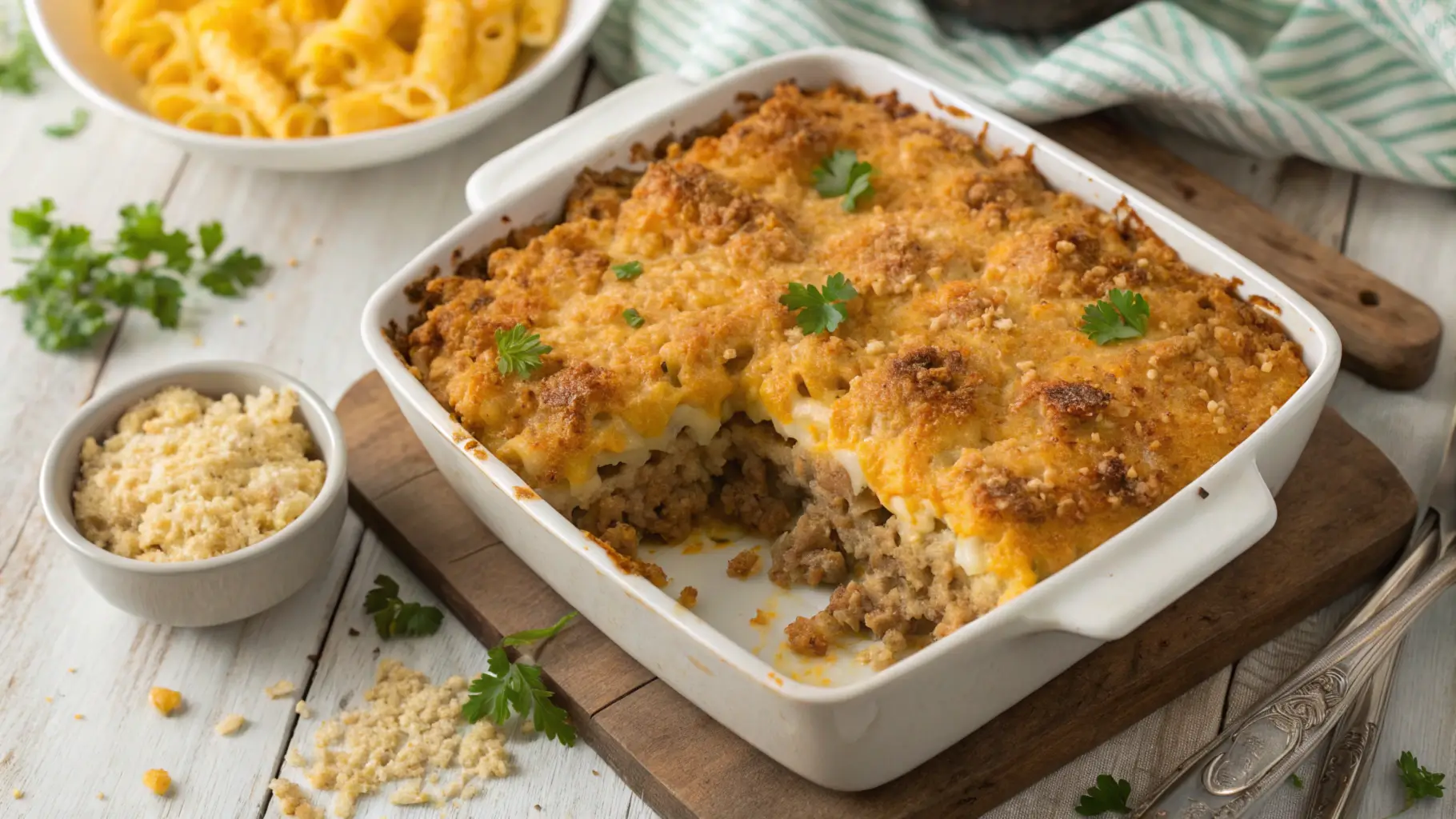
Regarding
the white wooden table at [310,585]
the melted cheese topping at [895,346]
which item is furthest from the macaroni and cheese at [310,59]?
the melted cheese topping at [895,346]

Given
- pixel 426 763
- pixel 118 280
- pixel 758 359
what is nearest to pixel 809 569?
pixel 758 359

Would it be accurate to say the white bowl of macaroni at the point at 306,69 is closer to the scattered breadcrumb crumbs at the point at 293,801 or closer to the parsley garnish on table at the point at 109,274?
the parsley garnish on table at the point at 109,274

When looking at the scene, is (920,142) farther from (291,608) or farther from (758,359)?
(291,608)

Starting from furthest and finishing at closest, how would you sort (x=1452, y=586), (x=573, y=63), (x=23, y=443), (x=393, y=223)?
(x=573, y=63), (x=393, y=223), (x=23, y=443), (x=1452, y=586)

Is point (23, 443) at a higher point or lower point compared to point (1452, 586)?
lower

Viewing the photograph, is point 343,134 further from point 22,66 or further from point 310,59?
point 22,66

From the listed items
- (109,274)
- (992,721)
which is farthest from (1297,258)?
(109,274)

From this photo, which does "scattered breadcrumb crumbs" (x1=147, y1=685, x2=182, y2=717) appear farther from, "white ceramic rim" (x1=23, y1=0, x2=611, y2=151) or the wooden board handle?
the wooden board handle
